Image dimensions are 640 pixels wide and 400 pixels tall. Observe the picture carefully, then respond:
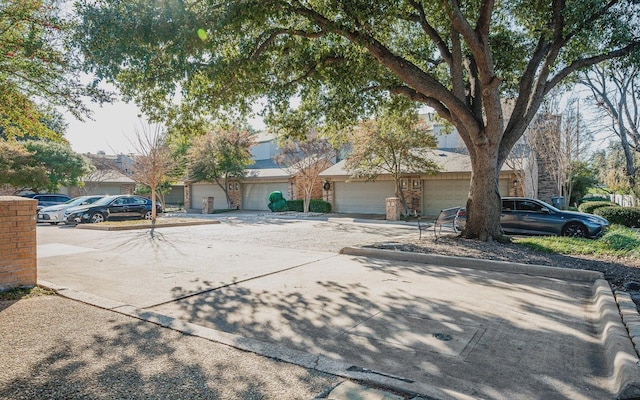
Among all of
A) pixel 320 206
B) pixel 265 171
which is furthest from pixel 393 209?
pixel 265 171

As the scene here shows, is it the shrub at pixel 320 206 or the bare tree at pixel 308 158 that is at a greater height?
the bare tree at pixel 308 158

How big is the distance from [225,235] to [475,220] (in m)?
8.32

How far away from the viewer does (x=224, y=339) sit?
13.6ft

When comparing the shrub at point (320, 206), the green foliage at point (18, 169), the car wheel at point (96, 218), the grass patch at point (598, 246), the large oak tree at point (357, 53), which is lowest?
the grass patch at point (598, 246)

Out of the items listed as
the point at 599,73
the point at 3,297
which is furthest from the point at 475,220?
→ the point at 599,73

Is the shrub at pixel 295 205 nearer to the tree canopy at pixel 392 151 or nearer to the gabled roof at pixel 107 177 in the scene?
the tree canopy at pixel 392 151

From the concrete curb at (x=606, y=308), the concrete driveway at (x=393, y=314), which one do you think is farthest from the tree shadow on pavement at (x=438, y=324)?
the concrete curb at (x=606, y=308)

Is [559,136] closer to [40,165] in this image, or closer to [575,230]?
[575,230]

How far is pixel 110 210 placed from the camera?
1983cm

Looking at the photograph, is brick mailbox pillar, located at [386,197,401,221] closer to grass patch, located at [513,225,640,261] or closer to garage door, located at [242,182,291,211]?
garage door, located at [242,182,291,211]

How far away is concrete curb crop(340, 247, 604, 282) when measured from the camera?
7.22 meters

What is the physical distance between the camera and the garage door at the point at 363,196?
25391 millimetres

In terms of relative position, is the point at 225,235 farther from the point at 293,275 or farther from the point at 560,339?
the point at 560,339

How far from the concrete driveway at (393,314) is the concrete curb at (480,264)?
0.13 ft
